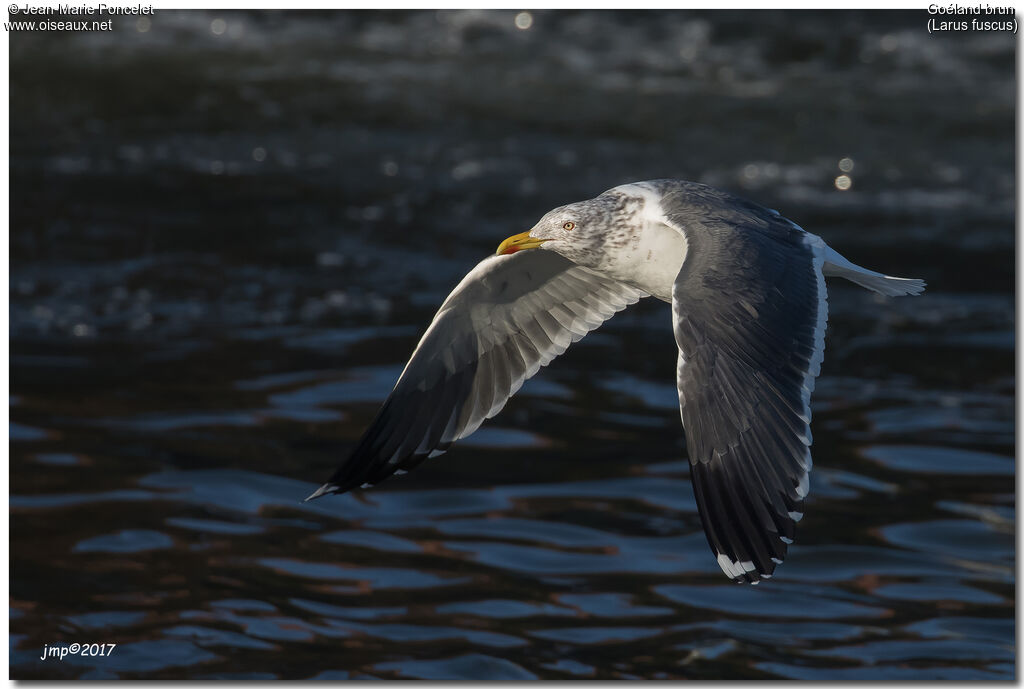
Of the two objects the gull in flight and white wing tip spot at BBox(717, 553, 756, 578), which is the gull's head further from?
white wing tip spot at BBox(717, 553, 756, 578)

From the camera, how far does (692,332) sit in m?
4.72

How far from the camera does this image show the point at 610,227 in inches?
229

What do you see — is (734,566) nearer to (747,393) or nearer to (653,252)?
(747,393)

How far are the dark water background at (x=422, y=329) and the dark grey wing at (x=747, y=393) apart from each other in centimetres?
186

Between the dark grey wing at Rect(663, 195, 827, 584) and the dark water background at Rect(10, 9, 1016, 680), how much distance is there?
186cm

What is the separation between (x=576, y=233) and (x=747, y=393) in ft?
4.69

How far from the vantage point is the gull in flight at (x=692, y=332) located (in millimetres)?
4566

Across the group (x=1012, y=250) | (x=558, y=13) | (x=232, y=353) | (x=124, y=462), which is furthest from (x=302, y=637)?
(x=558, y=13)

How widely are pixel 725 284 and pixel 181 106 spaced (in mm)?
10398

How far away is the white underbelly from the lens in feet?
18.9

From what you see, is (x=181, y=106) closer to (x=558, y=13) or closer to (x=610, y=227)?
(x=558, y=13)
